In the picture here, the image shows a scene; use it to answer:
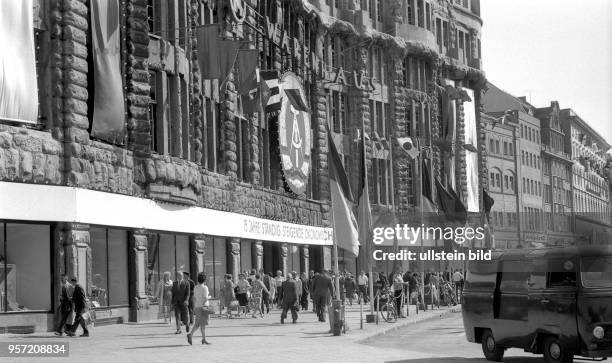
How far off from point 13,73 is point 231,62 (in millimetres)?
10111

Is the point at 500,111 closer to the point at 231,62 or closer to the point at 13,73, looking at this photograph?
the point at 231,62

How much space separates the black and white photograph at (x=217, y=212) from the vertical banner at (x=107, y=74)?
7cm

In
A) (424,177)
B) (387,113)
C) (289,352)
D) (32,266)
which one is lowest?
(289,352)

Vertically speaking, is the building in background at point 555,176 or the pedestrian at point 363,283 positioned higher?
the building in background at point 555,176

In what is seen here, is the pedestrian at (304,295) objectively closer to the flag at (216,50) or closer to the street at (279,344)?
the street at (279,344)

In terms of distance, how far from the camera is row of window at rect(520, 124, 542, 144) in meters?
128

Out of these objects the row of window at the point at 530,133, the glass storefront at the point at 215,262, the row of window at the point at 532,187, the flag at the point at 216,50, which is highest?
the row of window at the point at 530,133

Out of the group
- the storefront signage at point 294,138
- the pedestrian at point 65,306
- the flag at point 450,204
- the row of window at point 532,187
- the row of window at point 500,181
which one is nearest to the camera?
the pedestrian at point 65,306

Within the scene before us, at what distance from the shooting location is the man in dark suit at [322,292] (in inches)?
1490

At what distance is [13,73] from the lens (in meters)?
31.0

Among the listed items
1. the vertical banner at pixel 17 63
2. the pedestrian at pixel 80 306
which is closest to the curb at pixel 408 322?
the pedestrian at pixel 80 306

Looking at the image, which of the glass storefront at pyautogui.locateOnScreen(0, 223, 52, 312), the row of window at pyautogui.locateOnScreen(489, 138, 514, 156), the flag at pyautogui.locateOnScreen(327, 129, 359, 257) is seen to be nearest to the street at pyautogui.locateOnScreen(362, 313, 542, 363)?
the flag at pyautogui.locateOnScreen(327, 129, 359, 257)

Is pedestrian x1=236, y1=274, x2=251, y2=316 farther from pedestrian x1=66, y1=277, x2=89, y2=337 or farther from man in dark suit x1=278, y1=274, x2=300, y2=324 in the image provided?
pedestrian x1=66, y1=277, x2=89, y2=337

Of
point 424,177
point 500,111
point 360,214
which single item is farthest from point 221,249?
point 500,111
